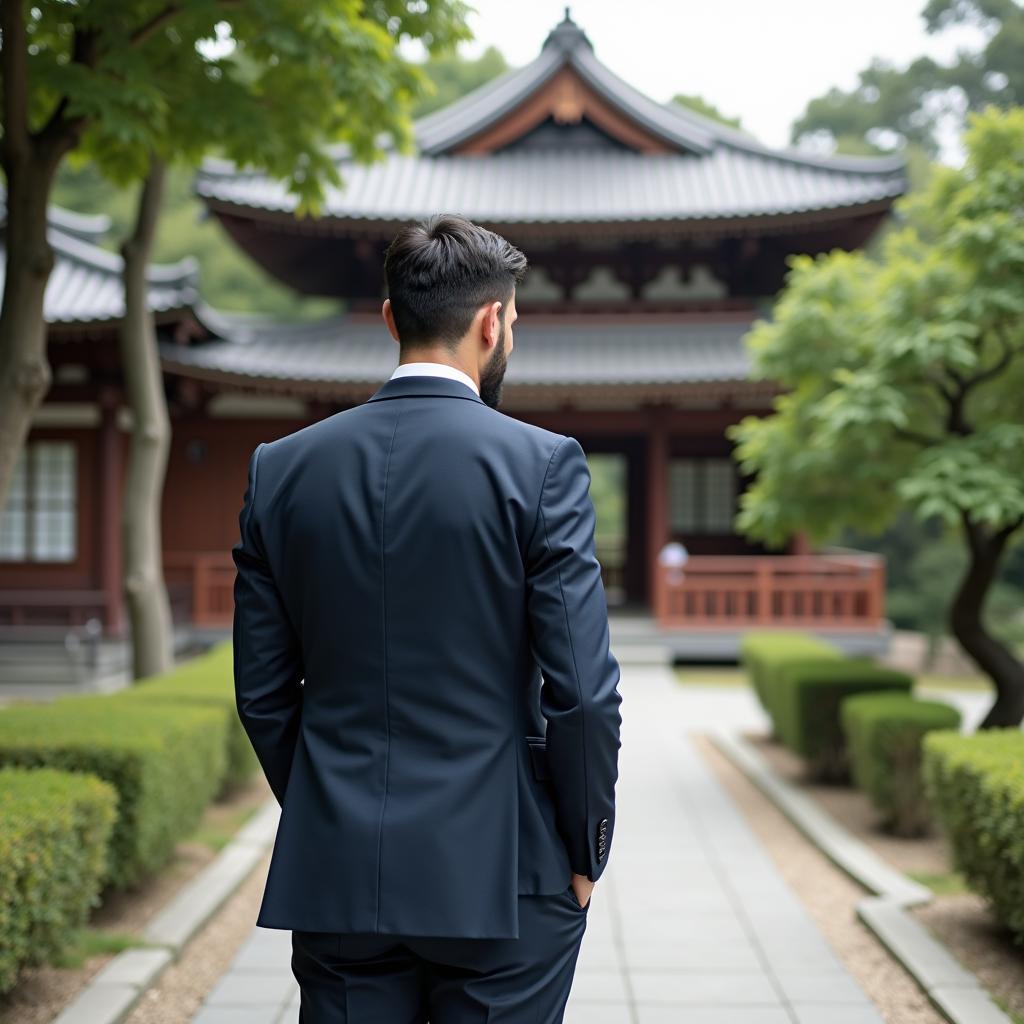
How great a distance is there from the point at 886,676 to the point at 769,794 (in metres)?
1.23

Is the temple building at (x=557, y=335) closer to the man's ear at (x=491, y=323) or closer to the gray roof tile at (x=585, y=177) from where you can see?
the gray roof tile at (x=585, y=177)

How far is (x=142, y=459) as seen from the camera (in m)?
8.34

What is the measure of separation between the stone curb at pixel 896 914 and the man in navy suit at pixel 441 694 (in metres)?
2.62

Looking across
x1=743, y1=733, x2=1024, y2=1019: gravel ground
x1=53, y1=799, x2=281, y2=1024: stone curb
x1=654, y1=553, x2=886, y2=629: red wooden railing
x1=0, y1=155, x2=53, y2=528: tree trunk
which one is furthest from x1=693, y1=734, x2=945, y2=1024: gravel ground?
x1=654, y1=553, x2=886, y2=629: red wooden railing

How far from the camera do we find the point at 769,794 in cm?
821

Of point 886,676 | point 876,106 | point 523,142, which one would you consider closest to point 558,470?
point 886,676

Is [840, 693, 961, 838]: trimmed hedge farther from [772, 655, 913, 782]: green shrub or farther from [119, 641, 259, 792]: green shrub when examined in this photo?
[119, 641, 259, 792]: green shrub

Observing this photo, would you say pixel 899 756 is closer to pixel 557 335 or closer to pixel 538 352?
pixel 538 352

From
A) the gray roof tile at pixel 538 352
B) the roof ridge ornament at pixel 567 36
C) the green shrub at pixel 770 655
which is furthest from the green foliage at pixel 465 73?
the green shrub at pixel 770 655

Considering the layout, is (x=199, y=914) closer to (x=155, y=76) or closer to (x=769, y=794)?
(x=155, y=76)

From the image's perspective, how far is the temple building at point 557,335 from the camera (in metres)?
15.5

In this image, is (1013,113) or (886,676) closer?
(1013,113)

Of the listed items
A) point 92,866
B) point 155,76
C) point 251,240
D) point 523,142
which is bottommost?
point 92,866

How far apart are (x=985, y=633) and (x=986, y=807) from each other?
341 centimetres
